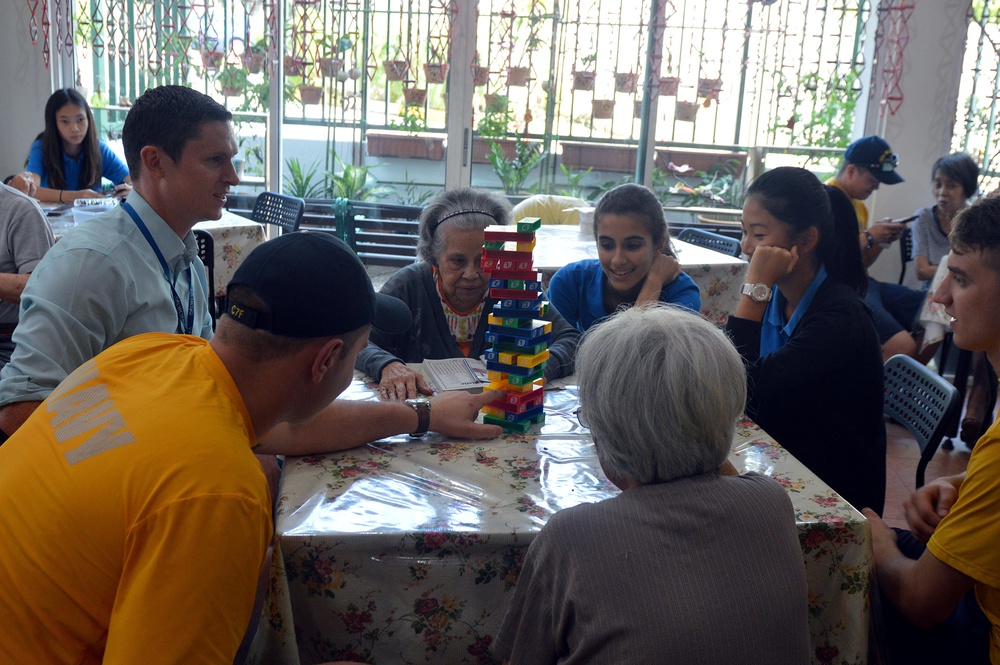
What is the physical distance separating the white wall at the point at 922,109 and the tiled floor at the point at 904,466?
181cm

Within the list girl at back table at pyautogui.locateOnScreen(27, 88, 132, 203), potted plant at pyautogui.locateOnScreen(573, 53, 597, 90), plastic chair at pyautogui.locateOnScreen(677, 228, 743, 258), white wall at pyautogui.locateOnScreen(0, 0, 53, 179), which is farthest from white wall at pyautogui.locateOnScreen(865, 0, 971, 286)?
white wall at pyautogui.locateOnScreen(0, 0, 53, 179)

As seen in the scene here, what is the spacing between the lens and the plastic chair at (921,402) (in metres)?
2.04

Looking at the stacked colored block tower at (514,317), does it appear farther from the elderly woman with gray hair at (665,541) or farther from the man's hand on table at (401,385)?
the elderly woman with gray hair at (665,541)

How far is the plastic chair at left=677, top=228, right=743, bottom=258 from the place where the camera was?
463cm

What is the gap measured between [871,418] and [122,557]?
1.79 metres

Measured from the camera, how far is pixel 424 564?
4.49 ft

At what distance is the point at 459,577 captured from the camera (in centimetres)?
138

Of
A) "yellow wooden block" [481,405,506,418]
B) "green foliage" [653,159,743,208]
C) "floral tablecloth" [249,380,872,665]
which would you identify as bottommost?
"floral tablecloth" [249,380,872,665]

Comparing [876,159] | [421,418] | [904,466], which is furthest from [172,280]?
[876,159]

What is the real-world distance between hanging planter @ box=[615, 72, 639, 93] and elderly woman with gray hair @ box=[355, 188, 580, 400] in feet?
11.3

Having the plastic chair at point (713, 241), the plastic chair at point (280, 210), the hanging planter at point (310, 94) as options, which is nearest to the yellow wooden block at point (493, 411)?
the plastic chair at point (713, 241)

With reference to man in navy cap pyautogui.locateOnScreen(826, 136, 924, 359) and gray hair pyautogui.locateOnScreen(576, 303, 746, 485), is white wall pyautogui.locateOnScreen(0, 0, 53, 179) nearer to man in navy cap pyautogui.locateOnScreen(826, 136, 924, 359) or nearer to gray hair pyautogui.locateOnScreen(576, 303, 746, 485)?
man in navy cap pyautogui.locateOnScreen(826, 136, 924, 359)

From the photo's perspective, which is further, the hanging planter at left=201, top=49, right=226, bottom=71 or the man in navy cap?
the hanging planter at left=201, top=49, right=226, bottom=71

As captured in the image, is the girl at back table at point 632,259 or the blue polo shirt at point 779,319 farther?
the girl at back table at point 632,259
